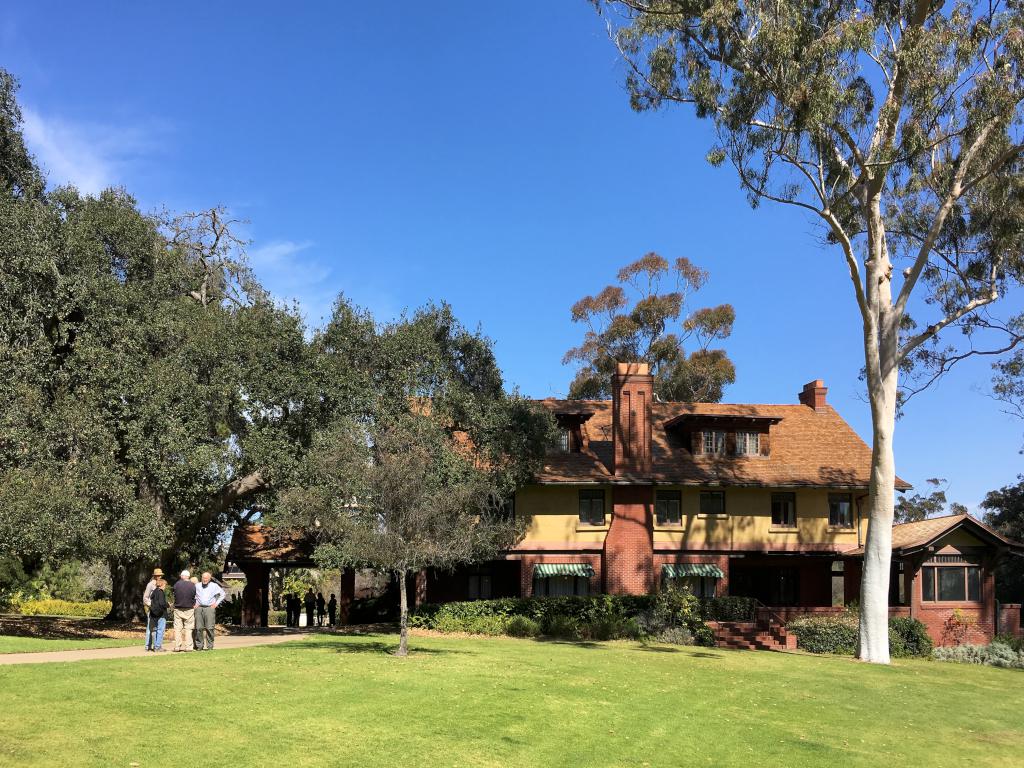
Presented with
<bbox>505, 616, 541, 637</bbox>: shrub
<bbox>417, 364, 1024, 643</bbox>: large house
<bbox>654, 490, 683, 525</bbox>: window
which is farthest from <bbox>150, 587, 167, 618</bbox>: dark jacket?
<bbox>654, 490, 683, 525</bbox>: window

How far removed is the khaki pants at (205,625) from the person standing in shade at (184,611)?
2.11 feet

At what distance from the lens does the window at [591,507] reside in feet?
117

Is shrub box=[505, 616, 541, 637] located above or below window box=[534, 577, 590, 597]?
below

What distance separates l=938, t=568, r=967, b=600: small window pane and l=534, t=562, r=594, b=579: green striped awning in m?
12.9

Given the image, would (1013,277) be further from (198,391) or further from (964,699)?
(198,391)

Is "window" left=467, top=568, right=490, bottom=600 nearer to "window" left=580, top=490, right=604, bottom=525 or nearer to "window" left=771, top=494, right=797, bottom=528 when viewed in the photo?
"window" left=580, top=490, right=604, bottom=525

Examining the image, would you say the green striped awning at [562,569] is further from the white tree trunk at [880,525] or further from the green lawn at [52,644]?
the green lawn at [52,644]

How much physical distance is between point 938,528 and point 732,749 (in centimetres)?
2334

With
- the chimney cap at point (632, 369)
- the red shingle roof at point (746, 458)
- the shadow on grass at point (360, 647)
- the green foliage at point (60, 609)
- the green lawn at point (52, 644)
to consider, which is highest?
the chimney cap at point (632, 369)

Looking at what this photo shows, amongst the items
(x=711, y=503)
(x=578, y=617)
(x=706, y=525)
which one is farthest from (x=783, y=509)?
(x=578, y=617)

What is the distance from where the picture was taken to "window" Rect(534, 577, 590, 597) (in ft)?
117

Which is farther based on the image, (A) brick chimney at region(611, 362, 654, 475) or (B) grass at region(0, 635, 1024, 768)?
(A) brick chimney at region(611, 362, 654, 475)

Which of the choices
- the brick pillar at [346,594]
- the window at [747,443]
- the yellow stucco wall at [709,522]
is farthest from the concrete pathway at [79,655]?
the window at [747,443]

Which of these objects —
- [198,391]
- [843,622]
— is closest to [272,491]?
[198,391]
